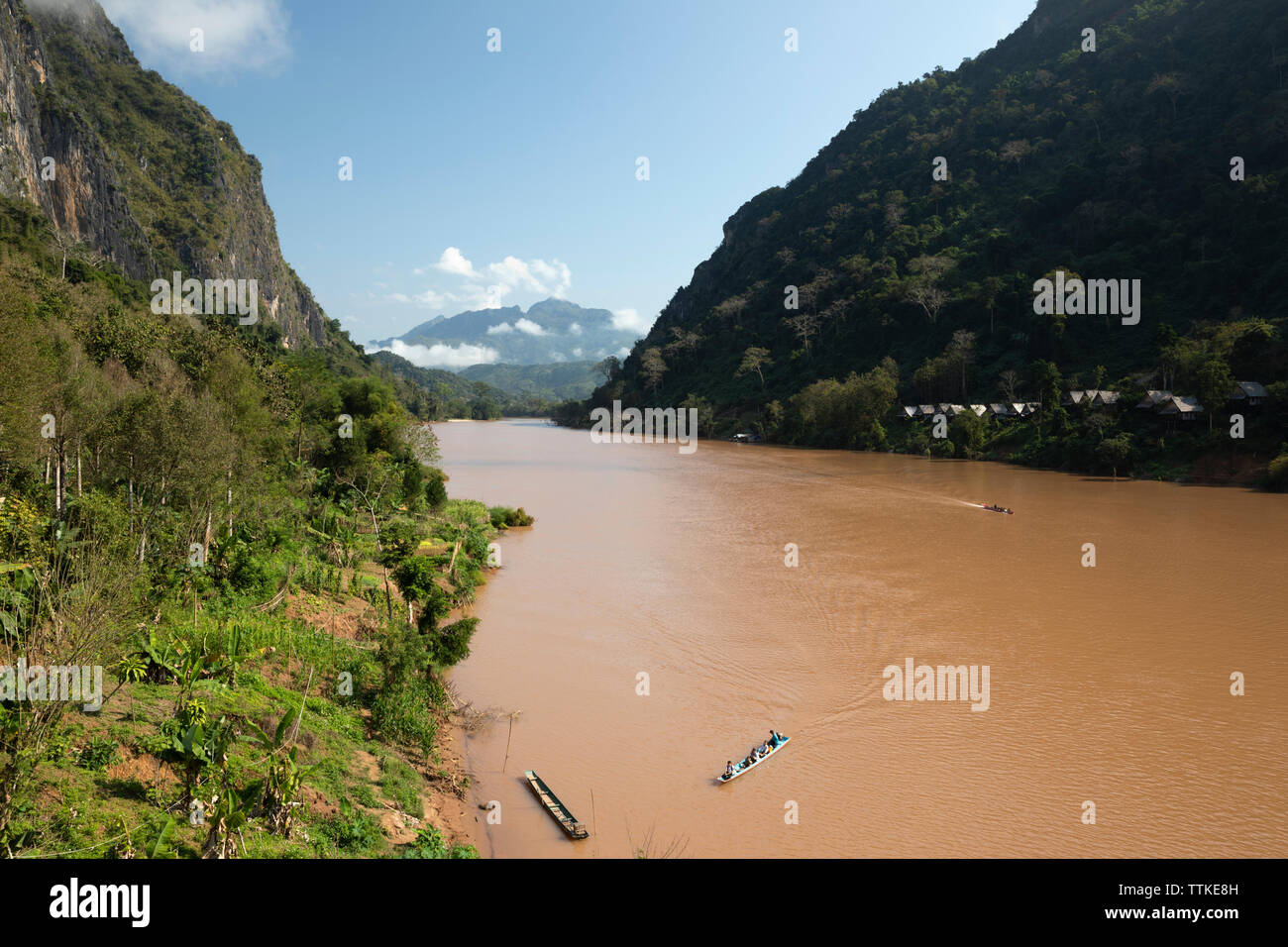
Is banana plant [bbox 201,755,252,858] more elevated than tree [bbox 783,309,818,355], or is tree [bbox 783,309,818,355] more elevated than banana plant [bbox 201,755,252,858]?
tree [bbox 783,309,818,355]

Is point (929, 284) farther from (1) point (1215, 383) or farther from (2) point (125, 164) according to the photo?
(2) point (125, 164)

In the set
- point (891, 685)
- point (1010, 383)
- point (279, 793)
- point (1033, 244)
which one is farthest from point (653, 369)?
point (279, 793)

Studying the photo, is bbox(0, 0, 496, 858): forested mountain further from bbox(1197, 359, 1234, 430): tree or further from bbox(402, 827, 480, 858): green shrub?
bbox(1197, 359, 1234, 430): tree

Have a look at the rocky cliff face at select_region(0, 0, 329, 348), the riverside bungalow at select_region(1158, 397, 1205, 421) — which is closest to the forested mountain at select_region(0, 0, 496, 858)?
the riverside bungalow at select_region(1158, 397, 1205, 421)

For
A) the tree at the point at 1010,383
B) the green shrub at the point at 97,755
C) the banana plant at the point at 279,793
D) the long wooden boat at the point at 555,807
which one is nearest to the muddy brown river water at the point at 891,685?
the long wooden boat at the point at 555,807
